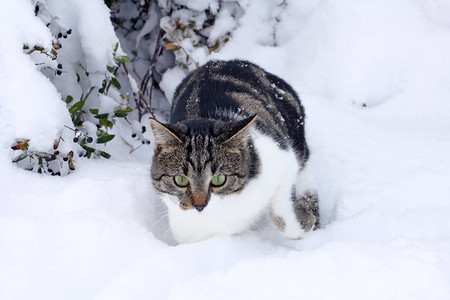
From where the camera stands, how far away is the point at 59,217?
2.07 m

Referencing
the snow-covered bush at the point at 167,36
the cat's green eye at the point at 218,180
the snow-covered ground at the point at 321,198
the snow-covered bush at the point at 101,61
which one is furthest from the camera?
the snow-covered bush at the point at 167,36

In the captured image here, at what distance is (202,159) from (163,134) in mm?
196

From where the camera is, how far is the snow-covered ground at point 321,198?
69.1 inches

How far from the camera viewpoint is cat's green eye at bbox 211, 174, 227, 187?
2.05 meters

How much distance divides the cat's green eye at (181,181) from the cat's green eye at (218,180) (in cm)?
11

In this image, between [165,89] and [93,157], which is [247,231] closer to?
[93,157]

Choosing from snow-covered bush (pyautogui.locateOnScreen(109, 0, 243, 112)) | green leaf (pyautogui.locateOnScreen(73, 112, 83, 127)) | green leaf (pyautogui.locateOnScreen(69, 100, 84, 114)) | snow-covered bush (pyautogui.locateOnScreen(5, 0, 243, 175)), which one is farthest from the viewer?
snow-covered bush (pyautogui.locateOnScreen(109, 0, 243, 112))

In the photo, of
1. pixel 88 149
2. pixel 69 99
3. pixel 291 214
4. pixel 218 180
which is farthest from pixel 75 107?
pixel 291 214

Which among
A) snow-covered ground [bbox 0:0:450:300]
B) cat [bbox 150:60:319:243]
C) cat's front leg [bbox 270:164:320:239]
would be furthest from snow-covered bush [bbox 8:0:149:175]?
cat's front leg [bbox 270:164:320:239]

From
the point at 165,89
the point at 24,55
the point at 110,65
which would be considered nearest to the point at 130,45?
the point at 165,89

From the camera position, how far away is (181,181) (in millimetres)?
2070

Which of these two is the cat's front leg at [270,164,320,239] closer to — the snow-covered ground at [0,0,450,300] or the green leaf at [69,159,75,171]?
the snow-covered ground at [0,0,450,300]

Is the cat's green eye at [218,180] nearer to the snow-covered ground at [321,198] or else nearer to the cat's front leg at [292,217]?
the snow-covered ground at [321,198]

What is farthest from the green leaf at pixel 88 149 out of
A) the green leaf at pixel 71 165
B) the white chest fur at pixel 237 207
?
the white chest fur at pixel 237 207
